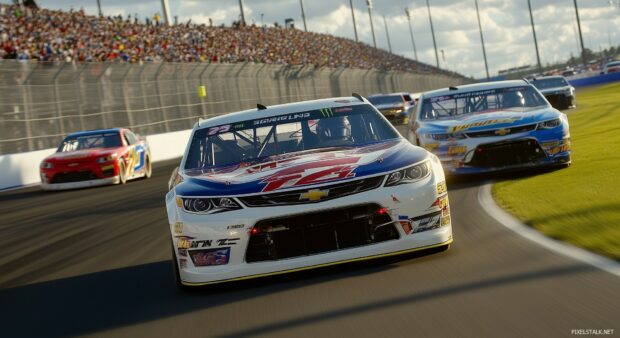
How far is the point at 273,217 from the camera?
5.91 meters

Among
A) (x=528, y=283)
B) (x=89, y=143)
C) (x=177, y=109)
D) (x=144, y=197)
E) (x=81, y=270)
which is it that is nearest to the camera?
(x=528, y=283)

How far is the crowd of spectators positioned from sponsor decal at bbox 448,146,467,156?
1882 cm

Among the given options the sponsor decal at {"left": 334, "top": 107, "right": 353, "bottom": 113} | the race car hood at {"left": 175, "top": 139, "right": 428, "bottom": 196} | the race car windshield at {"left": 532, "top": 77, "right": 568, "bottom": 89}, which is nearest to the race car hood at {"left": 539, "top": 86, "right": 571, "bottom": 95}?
the race car windshield at {"left": 532, "top": 77, "right": 568, "bottom": 89}

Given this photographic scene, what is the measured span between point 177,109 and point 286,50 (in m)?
20.0

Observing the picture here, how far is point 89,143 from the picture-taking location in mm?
20859

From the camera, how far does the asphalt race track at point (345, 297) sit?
4.74 meters

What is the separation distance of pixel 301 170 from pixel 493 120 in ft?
19.8

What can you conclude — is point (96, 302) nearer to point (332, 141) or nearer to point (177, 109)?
point (332, 141)

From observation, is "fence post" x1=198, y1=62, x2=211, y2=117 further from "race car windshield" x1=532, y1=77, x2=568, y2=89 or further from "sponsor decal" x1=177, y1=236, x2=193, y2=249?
"sponsor decal" x1=177, y1=236, x2=193, y2=249

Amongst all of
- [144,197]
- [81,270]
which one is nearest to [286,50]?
[144,197]

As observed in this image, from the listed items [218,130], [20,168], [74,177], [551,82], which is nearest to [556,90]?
[551,82]

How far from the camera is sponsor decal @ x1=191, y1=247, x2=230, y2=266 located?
19.7 ft

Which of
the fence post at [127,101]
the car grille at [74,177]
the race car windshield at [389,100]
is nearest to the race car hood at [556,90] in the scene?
the race car windshield at [389,100]

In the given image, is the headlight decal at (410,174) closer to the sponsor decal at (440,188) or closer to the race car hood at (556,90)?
the sponsor decal at (440,188)
